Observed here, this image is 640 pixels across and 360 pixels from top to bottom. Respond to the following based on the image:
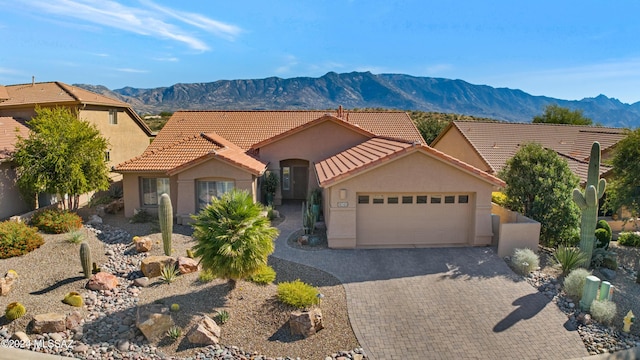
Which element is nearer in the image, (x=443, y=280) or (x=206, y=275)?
(x=206, y=275)

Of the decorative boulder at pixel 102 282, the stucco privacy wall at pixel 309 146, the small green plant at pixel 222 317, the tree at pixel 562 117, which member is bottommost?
the small green plant at pixel 222 317

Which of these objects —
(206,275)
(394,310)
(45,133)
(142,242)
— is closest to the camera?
(394,310)

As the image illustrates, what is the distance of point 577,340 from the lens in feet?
33.2

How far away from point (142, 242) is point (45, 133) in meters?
7.84

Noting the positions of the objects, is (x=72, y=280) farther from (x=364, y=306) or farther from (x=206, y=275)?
(x=364, y=306)

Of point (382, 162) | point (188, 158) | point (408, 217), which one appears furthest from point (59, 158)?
point (408, 217)

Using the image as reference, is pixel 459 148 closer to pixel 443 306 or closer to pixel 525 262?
pixel 525 262

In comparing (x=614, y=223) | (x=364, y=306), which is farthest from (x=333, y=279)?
(x=614, y=223)

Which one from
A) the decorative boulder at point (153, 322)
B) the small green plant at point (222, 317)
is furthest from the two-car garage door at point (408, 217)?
the decorative boulder at point (153, 322)

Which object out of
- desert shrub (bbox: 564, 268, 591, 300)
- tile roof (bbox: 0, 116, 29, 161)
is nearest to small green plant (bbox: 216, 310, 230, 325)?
desert shrub (bbox: 564, 268, 591, 300)

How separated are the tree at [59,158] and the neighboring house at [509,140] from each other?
22591 millimetres

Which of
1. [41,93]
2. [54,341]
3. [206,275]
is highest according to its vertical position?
[41,93]

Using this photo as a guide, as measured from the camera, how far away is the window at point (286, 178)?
25.1 m

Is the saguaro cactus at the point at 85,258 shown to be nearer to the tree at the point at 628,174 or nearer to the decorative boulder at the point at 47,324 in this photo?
the decorative boulder at the point at 47,324
